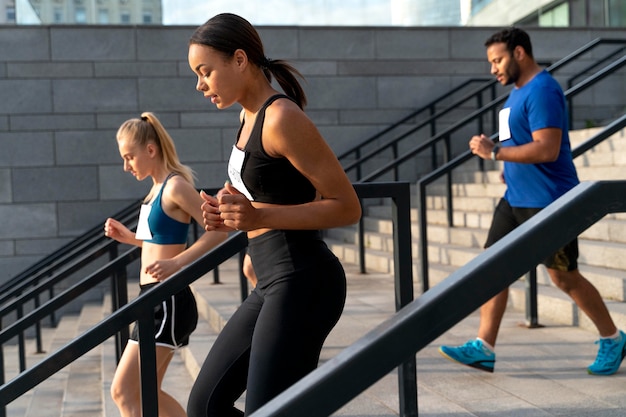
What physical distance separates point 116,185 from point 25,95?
1491 millimetres

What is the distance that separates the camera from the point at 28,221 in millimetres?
9930

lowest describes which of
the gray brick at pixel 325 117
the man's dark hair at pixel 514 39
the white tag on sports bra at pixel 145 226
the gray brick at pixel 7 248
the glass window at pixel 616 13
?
the gray brick at pixel 7 248

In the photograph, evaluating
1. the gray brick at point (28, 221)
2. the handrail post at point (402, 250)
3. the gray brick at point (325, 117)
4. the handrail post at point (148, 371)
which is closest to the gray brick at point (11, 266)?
the gray brick at point (28, 221)

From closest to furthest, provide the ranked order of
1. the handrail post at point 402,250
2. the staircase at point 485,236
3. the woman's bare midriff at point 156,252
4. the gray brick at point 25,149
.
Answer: the handrail post at point 402,250, the woman's bare midriff at point 156,252, the staircase at point 485,236, the gray brick at point 25,149

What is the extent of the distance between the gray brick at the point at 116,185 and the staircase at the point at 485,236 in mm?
2448

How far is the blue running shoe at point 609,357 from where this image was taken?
3873 millimetres

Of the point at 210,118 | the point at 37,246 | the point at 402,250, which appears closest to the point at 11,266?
the point at 37,246

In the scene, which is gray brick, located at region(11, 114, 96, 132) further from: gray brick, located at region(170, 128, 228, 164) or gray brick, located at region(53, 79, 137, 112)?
gray brick, located at region(170, 128, 228, 164)

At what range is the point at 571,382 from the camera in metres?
3.80

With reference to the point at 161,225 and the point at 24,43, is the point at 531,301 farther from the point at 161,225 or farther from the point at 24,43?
the point at 24,43

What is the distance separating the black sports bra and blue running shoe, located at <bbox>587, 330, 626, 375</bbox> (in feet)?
7.37

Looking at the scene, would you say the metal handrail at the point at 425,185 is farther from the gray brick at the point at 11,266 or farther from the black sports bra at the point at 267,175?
the gray brick at the point at 11,266

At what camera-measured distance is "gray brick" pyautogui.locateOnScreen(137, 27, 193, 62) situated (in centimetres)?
1024

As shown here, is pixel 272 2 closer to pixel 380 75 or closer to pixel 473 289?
pixel 380 75
